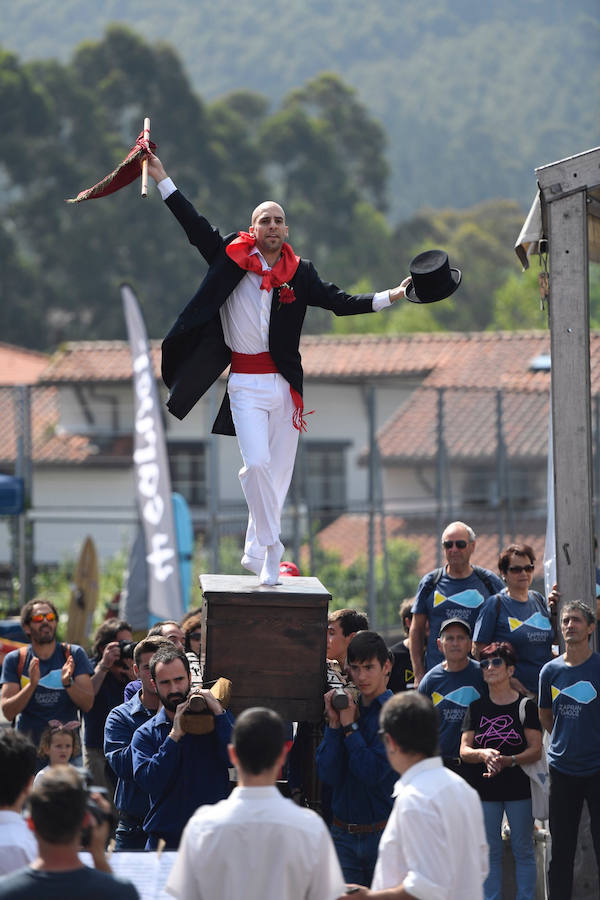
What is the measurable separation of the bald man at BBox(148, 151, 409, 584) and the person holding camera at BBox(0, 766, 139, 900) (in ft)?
8.67

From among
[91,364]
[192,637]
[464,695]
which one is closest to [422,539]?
[192,637]

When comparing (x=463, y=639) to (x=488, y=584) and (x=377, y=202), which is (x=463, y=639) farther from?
(x=377, y=202)

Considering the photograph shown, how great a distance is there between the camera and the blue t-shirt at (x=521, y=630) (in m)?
7.01

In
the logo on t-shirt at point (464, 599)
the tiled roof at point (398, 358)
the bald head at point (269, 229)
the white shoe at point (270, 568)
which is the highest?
the tiled roof at point (398, 358)

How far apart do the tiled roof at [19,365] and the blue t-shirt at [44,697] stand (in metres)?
35.7

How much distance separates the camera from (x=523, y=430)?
21.6 m

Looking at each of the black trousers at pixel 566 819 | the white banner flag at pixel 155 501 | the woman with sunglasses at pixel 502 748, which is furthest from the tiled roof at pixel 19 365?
the black trousers at pixel 566 819

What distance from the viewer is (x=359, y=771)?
546cm

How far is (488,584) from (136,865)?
11.0 ft

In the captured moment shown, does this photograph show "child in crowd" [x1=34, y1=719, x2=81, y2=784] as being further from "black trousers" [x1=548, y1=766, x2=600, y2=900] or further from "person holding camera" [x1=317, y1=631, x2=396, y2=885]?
"black trousers" [x1=548, y1=766, x2=600, y2=900]

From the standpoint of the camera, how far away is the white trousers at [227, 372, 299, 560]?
20.8 feet

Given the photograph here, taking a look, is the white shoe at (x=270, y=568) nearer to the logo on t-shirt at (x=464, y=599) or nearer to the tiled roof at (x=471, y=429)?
the logo on t-shirt at (x=464, y=599)

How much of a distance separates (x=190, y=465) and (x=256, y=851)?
30131mm

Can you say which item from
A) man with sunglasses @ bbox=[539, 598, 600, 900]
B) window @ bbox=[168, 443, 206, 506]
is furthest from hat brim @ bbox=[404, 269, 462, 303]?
window @ bbox=[168, 443, 206, 506]
